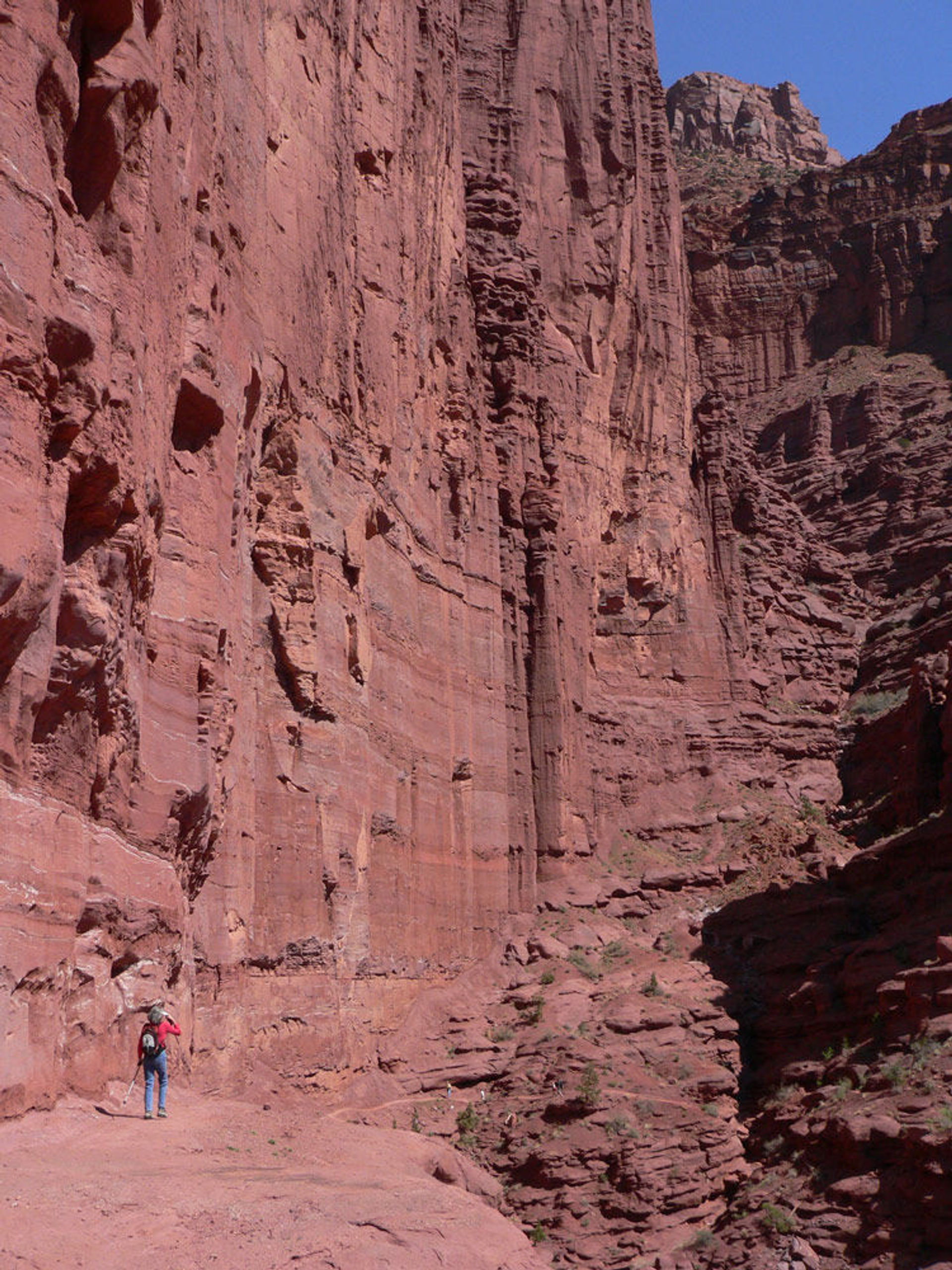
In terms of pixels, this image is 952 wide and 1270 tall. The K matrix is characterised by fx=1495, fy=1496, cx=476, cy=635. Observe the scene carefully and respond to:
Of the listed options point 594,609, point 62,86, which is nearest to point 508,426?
point 594,609

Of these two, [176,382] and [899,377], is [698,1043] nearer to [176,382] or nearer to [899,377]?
[176,382]

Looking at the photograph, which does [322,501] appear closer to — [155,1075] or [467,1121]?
[467,1121]

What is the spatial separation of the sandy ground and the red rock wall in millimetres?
794

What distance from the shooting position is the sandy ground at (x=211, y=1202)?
10.2 metres

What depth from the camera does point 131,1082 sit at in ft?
49.5

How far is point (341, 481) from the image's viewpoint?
28359 mm

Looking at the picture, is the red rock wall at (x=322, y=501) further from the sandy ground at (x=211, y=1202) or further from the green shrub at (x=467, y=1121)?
the green shrub at (x=467, y=1121)

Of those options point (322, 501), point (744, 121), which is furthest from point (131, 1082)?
point (744, 121)

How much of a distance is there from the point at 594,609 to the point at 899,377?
1102 inches

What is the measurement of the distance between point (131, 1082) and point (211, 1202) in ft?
13.0

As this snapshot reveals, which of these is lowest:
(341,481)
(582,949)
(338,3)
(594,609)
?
(582,949)

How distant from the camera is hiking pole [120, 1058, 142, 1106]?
14.6 m

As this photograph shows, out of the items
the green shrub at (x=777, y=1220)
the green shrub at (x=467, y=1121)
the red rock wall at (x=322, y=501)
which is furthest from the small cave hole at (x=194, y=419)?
the green shrub at (x=777, y=1220)

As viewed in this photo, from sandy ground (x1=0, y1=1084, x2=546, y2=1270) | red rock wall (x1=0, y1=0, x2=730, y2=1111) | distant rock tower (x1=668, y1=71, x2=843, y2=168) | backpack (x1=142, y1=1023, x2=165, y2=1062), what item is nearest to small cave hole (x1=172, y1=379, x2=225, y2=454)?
red rock wall (x1=0, y1=0, x2=730, y2=1111)
